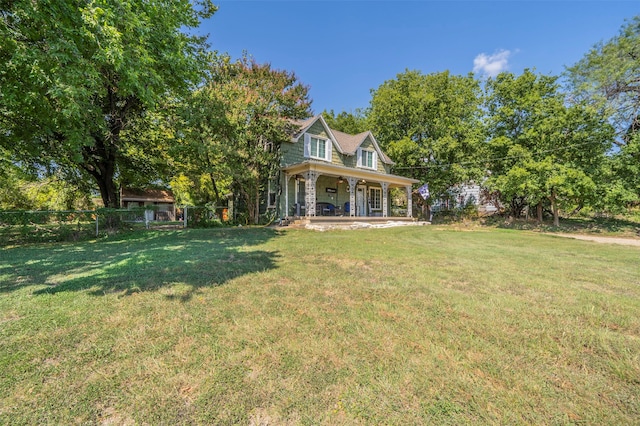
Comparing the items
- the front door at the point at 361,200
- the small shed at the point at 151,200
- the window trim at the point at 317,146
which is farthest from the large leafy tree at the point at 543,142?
the small shed at the point at 151,200

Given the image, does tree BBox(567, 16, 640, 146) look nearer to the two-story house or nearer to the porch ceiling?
the two-story house

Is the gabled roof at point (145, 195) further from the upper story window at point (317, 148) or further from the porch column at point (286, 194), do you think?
the upper story window at point (317, 148)

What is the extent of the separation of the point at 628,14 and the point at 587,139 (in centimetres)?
849

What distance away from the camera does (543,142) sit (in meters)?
17.3

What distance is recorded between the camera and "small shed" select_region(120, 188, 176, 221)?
26500 millimetres

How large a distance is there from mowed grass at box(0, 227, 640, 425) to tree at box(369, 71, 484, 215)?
1864cm

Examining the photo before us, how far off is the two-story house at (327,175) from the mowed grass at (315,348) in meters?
10.3

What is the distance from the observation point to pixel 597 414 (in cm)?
175

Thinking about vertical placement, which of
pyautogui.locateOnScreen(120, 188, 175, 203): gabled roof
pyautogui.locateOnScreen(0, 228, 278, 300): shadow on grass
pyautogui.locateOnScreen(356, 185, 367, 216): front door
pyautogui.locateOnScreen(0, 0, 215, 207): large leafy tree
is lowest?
pyautogui.locateOnScreen(0, 228, 278, 300): shadow on grass

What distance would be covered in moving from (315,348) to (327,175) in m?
14.3

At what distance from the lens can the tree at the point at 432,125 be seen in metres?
21.5

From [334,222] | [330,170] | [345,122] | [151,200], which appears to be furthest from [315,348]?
[151,200]

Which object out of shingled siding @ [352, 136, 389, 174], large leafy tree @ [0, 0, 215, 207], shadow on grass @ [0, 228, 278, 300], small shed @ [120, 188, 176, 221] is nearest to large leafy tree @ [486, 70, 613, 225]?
shingled siding @ [352, 136, 389, 174]

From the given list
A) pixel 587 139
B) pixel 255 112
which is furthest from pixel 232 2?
pixel 587 139
